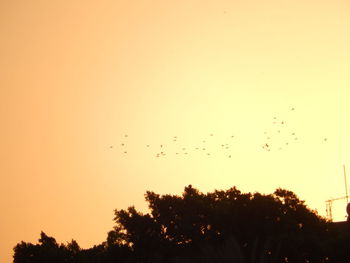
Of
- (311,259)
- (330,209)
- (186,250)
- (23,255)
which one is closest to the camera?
(311,259)

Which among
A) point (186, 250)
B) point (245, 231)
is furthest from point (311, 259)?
point (186, 250)

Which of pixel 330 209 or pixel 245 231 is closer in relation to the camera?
pixel 245 231

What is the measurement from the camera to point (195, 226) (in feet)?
151

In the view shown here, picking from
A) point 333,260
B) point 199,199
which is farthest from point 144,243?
point 333,260

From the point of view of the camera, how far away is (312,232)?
42688 millimetres

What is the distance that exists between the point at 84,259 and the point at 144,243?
19.6ft

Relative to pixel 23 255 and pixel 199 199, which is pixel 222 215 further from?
pixel 23 255

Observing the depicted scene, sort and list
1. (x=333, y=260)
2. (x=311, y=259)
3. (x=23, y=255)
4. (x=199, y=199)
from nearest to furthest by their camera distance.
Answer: (x=333, y=260) < (x=311, y=259) < (x=199, y=199) < (x=23, y=255)

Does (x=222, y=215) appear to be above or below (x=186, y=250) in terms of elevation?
above

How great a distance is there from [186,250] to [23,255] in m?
18.4

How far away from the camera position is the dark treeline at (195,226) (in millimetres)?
44219

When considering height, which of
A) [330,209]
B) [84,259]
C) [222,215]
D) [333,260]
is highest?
[330,209]

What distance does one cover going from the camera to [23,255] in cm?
5109

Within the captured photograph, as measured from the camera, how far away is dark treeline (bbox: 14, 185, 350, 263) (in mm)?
44219
